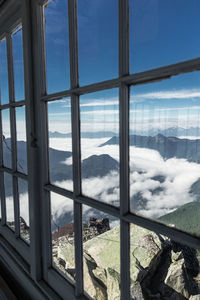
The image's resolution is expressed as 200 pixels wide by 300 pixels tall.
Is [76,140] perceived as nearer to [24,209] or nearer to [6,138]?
[24,209]

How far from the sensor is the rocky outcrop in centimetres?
63

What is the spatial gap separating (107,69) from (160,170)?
40cm

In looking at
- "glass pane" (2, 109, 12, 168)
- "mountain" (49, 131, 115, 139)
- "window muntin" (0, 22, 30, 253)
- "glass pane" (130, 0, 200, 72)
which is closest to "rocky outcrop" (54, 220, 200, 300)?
"mountain" (49, 131, 115, 139)

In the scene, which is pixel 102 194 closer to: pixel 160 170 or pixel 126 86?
pixel 160 170

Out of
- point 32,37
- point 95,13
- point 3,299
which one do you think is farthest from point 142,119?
point 3,299

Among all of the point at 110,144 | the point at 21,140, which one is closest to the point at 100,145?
the point at 110,144

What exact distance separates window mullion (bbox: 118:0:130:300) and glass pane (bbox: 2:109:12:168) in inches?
43.4

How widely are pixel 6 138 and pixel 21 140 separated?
1.01 feet

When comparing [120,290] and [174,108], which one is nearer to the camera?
[174,108]

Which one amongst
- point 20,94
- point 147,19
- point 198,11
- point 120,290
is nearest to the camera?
point 198,11

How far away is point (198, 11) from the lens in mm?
546

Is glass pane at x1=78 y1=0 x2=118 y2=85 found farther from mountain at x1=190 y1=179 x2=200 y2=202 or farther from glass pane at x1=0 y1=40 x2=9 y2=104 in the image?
glass pane at x1=0 y1=40 x2=9 y2=104

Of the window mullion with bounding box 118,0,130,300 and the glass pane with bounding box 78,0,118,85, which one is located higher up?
the glass pane with bounding box 78,0,118,85

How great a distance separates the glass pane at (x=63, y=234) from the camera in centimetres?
106
